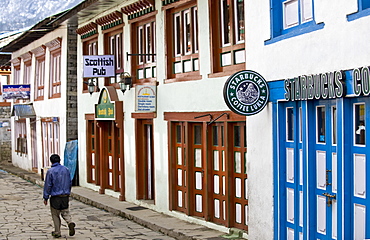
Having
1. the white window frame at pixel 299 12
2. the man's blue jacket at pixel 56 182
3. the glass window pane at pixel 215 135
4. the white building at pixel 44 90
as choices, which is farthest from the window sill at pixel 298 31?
the white building at pixel 44 90

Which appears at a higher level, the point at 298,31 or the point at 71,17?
the point at 71,17

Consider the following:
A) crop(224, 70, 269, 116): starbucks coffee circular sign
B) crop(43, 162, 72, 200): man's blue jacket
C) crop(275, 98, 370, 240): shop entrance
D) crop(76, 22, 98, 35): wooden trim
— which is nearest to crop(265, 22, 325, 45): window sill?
crop(224, 70, 269, 116): starbucks coffee circular sign

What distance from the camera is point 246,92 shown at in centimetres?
1045

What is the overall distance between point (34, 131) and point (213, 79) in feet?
55.8

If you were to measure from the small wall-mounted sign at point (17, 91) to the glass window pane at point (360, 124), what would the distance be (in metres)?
22.2

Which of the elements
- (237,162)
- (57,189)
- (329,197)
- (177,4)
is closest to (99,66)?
(177,4)

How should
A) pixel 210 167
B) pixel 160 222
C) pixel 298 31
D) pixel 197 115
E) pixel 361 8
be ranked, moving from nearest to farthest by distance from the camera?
1. pixel 361 8
2. pixel 298 31
3. pixel 210 167
4. pixel 197 115
5. pixel 160 222

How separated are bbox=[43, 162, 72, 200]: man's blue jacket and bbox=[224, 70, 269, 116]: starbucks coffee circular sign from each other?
14.2 feet

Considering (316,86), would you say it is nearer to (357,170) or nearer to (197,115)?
(357,170)

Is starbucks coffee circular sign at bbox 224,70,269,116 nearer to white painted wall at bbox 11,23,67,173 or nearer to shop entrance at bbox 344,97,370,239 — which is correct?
shop entrance at bbox 344,97,370,239

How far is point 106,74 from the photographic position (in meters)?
18.8

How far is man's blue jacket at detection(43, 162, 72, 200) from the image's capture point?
13023 mm

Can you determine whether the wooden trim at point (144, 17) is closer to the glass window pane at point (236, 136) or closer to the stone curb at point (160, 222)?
the glass window pane at point (236, 136)

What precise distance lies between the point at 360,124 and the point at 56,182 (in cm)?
646
